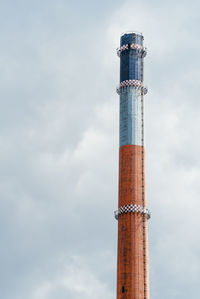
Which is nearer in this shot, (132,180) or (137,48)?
(132,180)

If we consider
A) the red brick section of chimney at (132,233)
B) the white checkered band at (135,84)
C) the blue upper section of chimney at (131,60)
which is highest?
the blue upper section of chimney at (131,60)

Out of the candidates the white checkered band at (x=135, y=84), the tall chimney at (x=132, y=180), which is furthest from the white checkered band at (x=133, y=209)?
the white checkered band at (x=135, y=84)

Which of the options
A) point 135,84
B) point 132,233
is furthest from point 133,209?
point 135,84

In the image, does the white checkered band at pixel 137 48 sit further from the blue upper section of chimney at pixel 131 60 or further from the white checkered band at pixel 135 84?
the white checkered band at pixel 135 84

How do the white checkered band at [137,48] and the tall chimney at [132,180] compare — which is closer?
the tall chimney at [132,180]

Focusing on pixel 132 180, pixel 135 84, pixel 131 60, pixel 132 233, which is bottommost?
pixel 132 233

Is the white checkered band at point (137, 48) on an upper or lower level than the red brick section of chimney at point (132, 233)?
upper

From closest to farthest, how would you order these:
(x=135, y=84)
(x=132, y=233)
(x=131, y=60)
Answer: (x=132, y=233), (x=135, y=84), (x=131, y=60)

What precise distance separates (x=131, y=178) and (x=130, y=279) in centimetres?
1886

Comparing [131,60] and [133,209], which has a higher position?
[131,60]

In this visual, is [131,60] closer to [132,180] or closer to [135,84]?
[135,84]

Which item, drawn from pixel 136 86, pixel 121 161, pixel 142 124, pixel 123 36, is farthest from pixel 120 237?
pixel 123 36

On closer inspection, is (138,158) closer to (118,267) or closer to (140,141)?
(140,141)

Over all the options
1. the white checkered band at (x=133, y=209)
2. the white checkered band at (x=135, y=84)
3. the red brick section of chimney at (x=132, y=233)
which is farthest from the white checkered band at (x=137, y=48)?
the white checkered band at (x=133, y=209)
